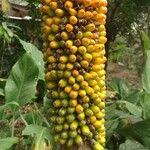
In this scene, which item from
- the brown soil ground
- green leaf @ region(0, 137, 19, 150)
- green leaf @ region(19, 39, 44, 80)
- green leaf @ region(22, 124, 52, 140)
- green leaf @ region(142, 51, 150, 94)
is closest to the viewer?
green leaf @ region(22, 124, 52, 140)

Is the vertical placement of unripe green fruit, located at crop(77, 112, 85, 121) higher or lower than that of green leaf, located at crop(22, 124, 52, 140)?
higher

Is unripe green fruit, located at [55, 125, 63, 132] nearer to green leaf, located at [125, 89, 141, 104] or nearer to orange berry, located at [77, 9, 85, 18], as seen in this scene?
orange berry, located at [77, 9, 85, 18]

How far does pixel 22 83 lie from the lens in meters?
2.89

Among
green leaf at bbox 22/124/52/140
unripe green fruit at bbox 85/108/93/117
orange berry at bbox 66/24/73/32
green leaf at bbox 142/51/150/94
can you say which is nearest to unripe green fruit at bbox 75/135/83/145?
unripe green fruit at bbox 85/108/93/117

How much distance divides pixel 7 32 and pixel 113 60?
10.8 m

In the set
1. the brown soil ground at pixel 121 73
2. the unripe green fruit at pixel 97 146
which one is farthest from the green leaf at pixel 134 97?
the brown soil ground at pixel 121 73

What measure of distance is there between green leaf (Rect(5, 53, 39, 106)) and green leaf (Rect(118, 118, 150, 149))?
555 millimetres

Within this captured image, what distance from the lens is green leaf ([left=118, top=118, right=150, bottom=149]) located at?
2.67 m

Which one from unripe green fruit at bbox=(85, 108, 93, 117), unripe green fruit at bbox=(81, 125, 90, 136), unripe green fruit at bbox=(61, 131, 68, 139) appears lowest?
unripe green fruit at bbox=(61, 131, 68, 139)

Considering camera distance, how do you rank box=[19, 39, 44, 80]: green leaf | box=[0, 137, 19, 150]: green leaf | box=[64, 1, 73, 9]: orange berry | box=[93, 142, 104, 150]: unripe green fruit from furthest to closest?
box=[19, 39, 44, 80]: green leaf < box=[0, 137, 19, 150]: green leaf < box=[93, 142, 104, 150]: unripe green fruit < box=[64, 1, 73, 9]: orange berry

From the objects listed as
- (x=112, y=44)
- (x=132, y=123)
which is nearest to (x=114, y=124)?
(x=132, y=123)

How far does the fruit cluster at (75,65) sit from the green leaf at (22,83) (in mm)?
660

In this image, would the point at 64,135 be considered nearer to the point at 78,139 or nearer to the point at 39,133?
the point at 78,139

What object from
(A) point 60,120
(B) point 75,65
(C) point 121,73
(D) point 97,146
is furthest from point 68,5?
(C) point 121,73
